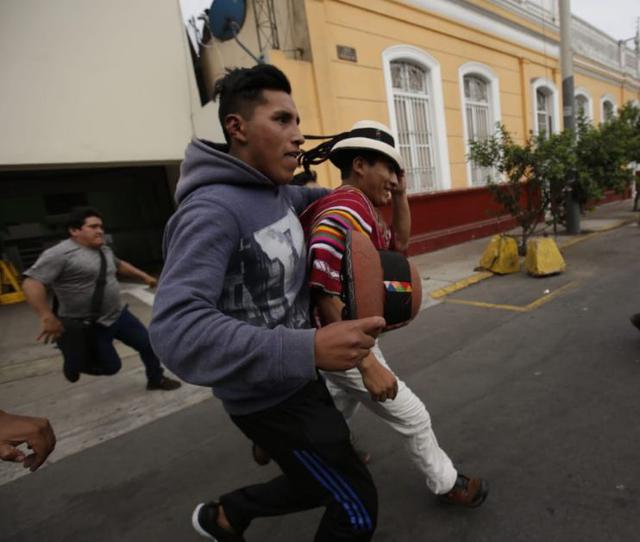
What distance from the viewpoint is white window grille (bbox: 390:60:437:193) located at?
8.95 metres

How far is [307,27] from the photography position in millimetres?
7207

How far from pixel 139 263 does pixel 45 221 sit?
259 cm

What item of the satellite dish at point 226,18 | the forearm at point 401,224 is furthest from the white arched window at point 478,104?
the forearm at point 401,224

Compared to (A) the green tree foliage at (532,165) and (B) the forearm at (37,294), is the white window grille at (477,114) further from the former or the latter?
(B) the forearm at (37,294)

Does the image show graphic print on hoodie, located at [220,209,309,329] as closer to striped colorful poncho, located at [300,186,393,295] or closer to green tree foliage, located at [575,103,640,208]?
striped colorful poncho, located at [300,186,393,295]

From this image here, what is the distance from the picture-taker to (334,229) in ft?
4.84

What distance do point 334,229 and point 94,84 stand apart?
7.49m

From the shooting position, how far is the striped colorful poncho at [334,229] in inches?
56.6

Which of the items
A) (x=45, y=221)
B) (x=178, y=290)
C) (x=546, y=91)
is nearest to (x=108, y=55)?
(x=45, y=221)

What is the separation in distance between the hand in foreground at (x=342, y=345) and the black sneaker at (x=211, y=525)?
1260mm

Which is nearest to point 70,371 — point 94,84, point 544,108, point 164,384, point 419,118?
point 164,384

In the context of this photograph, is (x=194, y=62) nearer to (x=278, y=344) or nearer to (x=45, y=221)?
(x=45, y=221)

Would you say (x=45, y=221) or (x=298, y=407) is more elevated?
(x=45, y=221)

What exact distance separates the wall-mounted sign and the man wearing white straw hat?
6.56m
